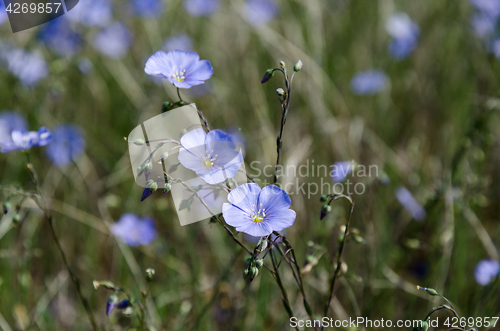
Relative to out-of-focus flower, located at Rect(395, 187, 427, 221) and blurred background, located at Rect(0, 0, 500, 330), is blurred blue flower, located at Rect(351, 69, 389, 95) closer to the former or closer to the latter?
blurred background, located at Rect(0, 0, 500, 330)

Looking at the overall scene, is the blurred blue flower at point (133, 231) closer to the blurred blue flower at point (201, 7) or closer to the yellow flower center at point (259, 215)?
the yellow flower center at point (259, 215)

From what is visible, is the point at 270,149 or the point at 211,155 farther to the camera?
the point at 270,149

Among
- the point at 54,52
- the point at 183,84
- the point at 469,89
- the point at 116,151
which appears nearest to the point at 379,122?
the point at 469,89

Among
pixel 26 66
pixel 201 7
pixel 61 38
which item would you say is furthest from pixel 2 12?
pixel 201 7

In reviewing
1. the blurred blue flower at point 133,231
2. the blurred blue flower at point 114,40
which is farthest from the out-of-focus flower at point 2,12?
the blurred blue flower at point 133,231

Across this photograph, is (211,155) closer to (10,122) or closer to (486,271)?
(486,271)

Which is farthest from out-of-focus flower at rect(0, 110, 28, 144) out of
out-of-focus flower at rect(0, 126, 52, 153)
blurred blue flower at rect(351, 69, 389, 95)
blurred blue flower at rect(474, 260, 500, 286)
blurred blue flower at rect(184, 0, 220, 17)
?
blurred blue flower at rect(474, 260, 500, 286)
